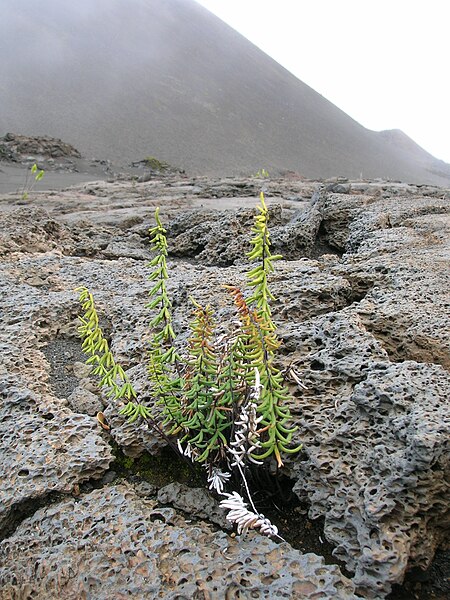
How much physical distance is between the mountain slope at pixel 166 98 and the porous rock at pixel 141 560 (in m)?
20.0

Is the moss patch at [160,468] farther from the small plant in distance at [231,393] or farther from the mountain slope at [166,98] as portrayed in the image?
the mountain slope at [166,98]

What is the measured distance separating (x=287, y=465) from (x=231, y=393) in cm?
34

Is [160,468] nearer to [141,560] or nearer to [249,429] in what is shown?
[141,560]

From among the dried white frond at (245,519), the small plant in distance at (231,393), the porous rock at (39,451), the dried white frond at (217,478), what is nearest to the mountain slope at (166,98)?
the porous rock at (39,451)

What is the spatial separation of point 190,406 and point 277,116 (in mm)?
32423

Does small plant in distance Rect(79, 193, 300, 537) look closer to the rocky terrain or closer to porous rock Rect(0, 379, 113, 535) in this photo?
the rocky terrain

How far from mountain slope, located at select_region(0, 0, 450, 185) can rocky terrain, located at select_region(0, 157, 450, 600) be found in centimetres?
1872

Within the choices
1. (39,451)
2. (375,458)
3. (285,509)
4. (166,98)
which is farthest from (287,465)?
(166,98)

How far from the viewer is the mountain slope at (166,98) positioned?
24.7 metres

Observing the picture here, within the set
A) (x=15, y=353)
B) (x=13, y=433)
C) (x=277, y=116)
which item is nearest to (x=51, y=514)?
(x=13, y=433)

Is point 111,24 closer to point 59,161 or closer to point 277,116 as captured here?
point 277,116

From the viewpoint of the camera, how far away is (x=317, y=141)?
2972 centimetres

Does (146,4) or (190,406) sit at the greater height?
(146,4)

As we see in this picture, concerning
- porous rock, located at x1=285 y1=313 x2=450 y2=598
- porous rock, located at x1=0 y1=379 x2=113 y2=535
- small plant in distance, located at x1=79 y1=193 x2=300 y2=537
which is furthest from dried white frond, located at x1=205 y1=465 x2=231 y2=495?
Answer: porous rock, located at x1=0 y1=379 x2=113 y2=535
